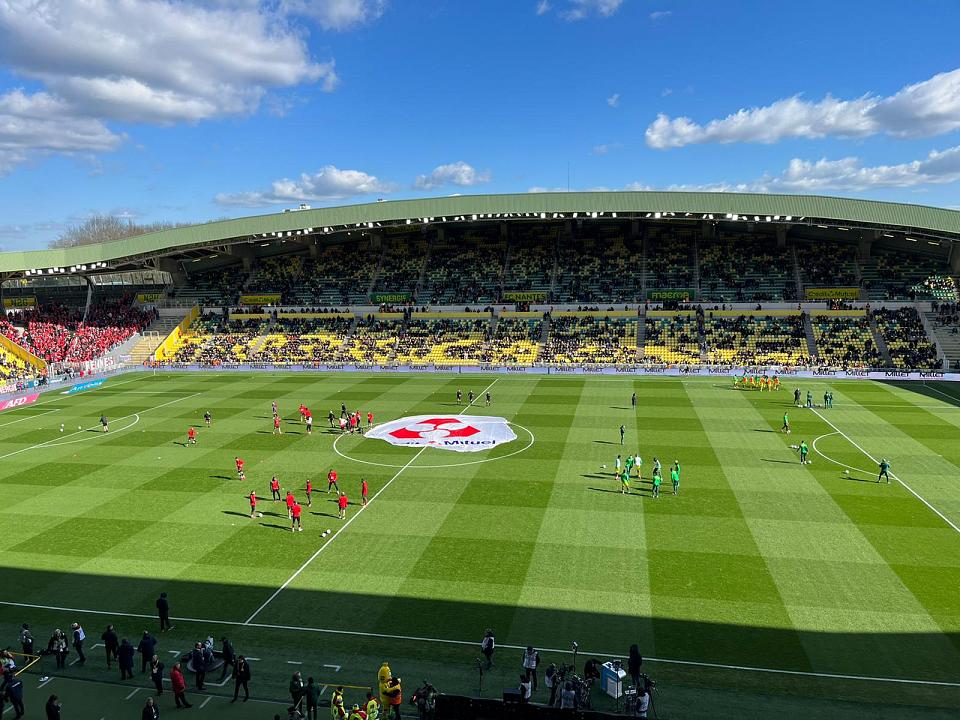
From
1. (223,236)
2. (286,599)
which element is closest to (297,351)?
(223,236)

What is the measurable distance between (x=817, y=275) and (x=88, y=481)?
67.4 m

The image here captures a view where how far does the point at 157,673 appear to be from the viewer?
15.4 m

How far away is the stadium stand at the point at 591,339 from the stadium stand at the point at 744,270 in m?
10.3

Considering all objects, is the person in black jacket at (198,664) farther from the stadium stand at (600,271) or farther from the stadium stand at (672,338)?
the stadium stand at (600,271)

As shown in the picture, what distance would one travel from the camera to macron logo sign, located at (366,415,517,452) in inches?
1390

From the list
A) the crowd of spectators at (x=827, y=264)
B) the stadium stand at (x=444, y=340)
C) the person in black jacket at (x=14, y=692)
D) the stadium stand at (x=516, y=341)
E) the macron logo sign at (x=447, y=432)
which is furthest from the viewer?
the crowd of spectators at (x=827, y=264)

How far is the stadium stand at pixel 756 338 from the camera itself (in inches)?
2311

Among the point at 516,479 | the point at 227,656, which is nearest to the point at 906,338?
the point at 516,479

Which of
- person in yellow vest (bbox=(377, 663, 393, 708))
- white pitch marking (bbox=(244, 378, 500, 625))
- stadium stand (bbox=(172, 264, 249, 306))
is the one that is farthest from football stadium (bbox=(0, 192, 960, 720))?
stadium stand (bbox=(172, 264, 249, 306))

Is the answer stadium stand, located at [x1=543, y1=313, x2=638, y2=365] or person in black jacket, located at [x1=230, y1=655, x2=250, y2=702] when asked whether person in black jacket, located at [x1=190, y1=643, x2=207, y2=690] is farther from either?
stadium stand, located at [x1=543, y1=313, x2=638, y2=365]

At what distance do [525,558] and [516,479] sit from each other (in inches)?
311

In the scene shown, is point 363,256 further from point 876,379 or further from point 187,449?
point 876,379

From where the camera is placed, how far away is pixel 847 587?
1905 centimetres

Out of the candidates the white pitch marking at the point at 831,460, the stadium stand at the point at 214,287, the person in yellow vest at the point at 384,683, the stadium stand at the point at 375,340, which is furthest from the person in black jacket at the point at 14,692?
the stadium stand at the point at 214,287
